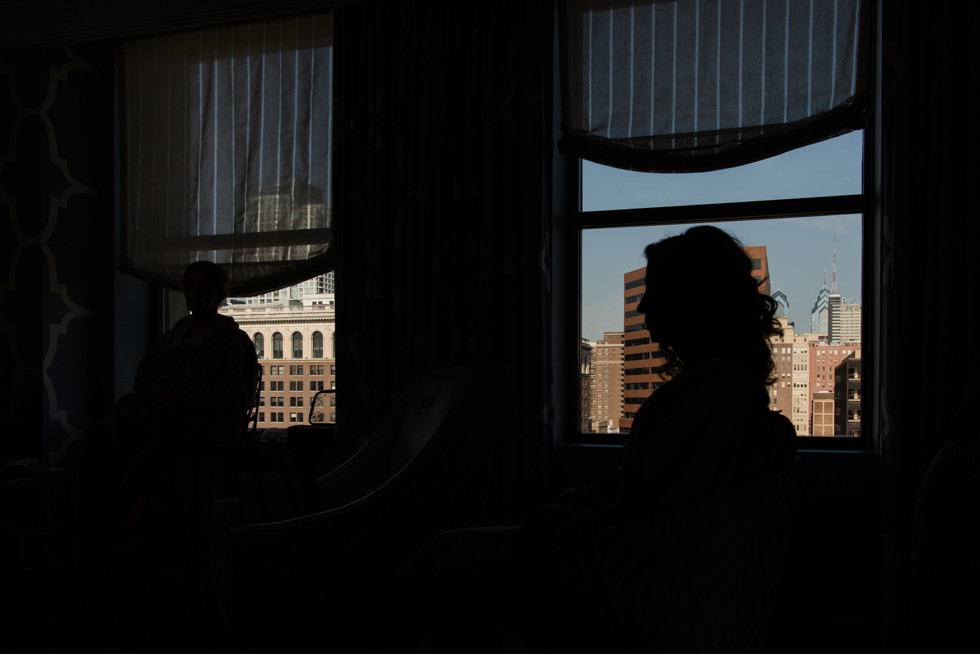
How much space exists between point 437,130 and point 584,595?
88.6 inches

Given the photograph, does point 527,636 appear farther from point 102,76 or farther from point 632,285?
point 102,76

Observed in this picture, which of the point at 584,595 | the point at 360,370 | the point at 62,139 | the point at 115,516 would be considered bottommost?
the point at 115,516

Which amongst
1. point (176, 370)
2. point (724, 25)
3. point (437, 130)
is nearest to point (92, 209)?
point (176, 370)

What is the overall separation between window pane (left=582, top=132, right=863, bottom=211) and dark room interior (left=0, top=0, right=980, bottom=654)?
8 cm

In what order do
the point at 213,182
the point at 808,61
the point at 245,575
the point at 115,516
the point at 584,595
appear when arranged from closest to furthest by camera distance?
1. the point at 584,595
2. the point at 245,575
3. the point at 808,61
4. the point at 115,516
5. the point at 213,182

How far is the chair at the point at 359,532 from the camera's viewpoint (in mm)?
Result: 1808

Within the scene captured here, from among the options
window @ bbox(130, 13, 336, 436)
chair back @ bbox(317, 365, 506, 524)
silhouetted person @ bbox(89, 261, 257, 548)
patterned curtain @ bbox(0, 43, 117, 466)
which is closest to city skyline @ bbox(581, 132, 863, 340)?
chair back @ bbox(317, 365, 506, 524)

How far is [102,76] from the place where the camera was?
12.6 ft

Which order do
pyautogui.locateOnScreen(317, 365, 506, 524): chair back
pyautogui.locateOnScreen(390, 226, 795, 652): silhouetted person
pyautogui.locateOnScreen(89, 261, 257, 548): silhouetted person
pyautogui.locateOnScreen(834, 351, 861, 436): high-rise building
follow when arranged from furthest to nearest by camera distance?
1. pyautogui.locateOnScreen(89, 261, 257, 548): silhouetted person
2. pyautogui.locateOnScreen(834, 351, 861, 436): high-rise building
3. pyautogui.locateOnScreen(317, 365, 506, 524): chair back
4. pyautogui.locateOnScreen(390, 226, 795, 652): silhouetted person

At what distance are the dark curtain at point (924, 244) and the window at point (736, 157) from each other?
200mm

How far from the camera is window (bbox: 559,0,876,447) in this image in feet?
9.32

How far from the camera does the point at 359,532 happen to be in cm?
193

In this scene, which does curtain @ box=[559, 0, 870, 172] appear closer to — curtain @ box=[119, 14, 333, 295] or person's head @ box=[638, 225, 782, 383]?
curtain @ box=[119, 14, 333, 295]

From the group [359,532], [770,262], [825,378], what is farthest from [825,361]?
[359,532]
